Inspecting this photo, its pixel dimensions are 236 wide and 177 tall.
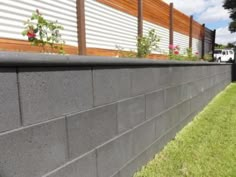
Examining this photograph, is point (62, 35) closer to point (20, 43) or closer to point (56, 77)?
point (20, 43)

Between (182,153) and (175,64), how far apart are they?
1487mm

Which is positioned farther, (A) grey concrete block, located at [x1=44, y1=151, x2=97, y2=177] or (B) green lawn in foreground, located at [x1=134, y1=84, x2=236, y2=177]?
(B) green lawn in foreground, located at [x1=134, y1=84, x2=236, y2=177]

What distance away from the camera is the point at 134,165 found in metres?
2.91

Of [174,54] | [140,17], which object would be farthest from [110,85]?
[174,54]

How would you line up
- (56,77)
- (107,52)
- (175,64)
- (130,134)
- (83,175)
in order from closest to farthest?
(56,77)
(83,175)
(130,134)
(107,52)
(175,64)

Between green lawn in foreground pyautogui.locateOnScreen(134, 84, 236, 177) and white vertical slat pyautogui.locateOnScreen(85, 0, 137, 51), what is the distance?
1724 mm

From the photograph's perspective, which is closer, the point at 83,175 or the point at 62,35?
the point at 83,175

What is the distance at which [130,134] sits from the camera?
2816 millimetres

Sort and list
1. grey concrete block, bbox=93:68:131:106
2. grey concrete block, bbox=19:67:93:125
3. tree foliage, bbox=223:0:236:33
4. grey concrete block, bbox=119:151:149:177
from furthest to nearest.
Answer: tree foliage, bbox=223:0:236:33 < grey concrete block, bbox=119:151:149:177 < grey concrete block, bbox=93:68:131:106 < grey concrete block, bbox=19:67:93:125

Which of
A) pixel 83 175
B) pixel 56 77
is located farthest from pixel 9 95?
pixel 83 175

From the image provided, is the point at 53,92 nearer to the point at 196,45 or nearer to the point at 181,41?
the point at 181,41

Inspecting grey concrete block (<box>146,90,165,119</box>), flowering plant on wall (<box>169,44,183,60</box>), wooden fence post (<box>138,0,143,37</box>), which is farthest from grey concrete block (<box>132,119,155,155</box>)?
flowering plant on wall (<box>169,44,183,60</box>)

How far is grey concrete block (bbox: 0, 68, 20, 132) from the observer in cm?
135

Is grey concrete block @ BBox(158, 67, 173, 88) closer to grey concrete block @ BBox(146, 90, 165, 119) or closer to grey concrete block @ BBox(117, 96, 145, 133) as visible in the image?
grey concrete block @ BBox(146, 90, 165, 119)
